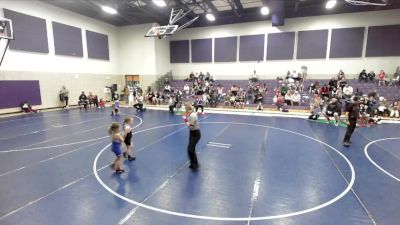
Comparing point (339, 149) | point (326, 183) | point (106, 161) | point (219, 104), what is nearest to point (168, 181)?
point (106, 161)

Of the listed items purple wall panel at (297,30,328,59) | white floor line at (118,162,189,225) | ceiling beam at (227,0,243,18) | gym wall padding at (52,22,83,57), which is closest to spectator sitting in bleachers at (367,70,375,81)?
purple wall panel at (297,30,328,59)

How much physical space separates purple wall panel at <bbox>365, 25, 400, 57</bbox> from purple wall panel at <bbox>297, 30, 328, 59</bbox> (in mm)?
3368

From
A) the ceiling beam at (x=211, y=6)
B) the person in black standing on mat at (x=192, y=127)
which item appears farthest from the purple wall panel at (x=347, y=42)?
the person in black standing on mat at (x=192, y=127)

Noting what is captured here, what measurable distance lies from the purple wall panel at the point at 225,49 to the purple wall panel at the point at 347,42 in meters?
8.86

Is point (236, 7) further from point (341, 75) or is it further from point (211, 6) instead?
point (341, 75)

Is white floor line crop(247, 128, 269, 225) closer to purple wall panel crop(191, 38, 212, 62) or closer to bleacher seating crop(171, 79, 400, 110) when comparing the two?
bleacher seating crop(171, 79, 400, 110)

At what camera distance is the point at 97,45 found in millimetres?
21172

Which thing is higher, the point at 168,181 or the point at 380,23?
the point at 380,23

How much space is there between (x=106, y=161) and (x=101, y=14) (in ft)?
59.5

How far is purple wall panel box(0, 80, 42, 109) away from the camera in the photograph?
48.4 feet

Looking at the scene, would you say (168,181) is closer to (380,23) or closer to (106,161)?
(106,161)

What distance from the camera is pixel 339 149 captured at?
744 centimetres

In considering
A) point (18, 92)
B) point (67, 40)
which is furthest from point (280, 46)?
point (18, 92)

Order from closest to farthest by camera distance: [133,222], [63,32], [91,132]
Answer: [133,222], [91,132], [63,32]
